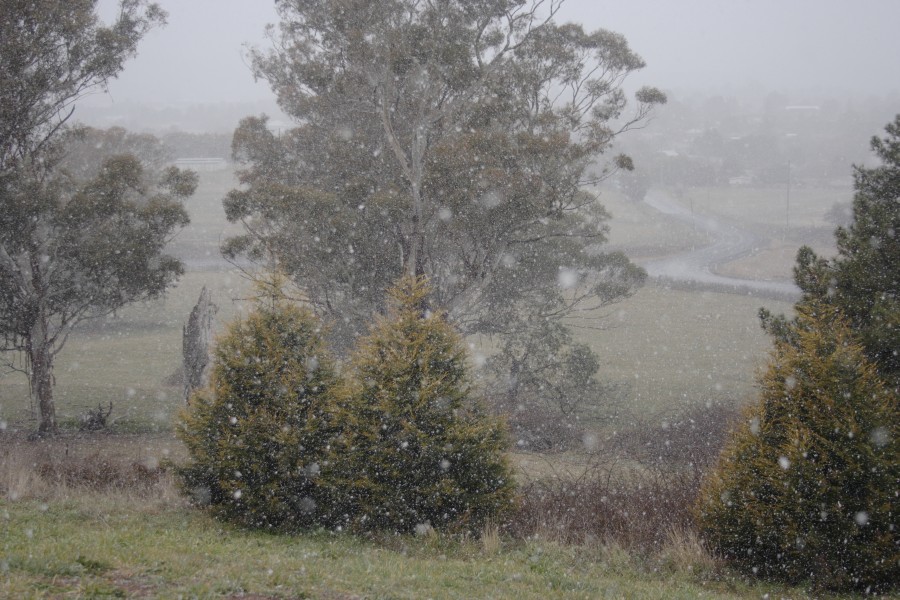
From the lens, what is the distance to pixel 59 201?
55.5ft

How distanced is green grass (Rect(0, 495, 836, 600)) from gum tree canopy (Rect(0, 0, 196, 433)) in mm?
8798

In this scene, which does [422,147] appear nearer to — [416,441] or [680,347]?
[416,441]

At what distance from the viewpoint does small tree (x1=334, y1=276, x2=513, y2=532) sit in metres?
9.59

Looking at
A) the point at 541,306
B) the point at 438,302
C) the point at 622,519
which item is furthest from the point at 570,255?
the point at 622,519

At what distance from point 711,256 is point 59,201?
52000 millimetres

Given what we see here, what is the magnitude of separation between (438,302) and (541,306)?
5.17 metres

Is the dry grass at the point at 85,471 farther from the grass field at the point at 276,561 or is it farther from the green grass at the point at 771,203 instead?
the green grass at the point at 771,203

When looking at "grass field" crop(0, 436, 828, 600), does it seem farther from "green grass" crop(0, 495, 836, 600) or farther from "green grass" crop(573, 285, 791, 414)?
"green grass" crop(573, 285, 791, 414)

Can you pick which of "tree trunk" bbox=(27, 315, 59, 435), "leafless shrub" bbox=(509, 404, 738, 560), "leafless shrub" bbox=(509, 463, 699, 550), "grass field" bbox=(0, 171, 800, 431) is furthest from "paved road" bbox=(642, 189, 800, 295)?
"tree trunk" bbox=(27, 315, 59, 435)

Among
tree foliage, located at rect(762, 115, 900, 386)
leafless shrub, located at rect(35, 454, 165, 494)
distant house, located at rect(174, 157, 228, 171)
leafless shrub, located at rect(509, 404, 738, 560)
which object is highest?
distant house, located at rect(174, 157, 228, 171)

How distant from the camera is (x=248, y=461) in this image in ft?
31.3

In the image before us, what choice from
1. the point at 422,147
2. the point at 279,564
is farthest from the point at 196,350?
the point at 279,564

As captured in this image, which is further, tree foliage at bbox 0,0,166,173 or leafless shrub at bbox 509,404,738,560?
tree foliage at bbox 0,0,166,173

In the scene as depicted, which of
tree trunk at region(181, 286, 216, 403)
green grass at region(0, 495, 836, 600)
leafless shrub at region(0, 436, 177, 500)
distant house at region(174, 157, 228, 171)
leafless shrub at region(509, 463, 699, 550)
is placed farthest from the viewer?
distant house at region(174, 157, 228, 171)
